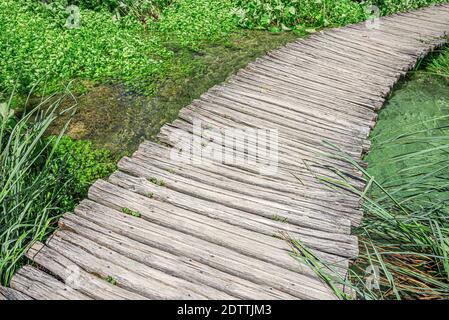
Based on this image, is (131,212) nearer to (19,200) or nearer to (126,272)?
(126,272)

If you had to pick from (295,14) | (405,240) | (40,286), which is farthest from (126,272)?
(295,14)

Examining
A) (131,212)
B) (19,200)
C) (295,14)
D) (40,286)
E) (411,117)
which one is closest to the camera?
(40,286)

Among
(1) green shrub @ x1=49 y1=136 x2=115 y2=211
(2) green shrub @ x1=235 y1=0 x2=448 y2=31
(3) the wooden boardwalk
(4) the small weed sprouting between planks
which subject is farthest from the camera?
(2) green shrub @ x1=235 y1=0 x2=448 y2=31

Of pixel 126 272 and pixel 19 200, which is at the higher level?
pixel 19 200

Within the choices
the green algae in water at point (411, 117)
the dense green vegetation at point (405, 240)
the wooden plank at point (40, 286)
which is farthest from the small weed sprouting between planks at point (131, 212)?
the green algae in water at point (411, 117)

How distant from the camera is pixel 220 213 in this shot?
402 centimetres

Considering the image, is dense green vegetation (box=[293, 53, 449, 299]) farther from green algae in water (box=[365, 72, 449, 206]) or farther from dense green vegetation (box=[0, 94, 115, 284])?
dense green vegetation (box=[0, 94, 115, 284])

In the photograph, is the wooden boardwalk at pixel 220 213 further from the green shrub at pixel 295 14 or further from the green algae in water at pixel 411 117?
the green shrub at pixel 295 14

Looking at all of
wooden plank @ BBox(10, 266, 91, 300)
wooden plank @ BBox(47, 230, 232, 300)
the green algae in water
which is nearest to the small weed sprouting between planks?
Result: wooden plank @ BBox(47, 230, 232, 300)

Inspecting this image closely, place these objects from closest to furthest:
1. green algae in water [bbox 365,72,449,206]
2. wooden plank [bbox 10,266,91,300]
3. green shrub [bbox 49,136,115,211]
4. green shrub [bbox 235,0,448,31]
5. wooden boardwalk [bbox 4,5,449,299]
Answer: wooden plank [bbox 10,266,91,300] < wooden boardwalk [bbox 4,5,449,299] < green shrub [bbox 49,136,115,211] < green algae in water [bbox 365,72,449,206] < green shrub [bbox 235,0,448,31]

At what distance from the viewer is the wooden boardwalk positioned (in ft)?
11.1

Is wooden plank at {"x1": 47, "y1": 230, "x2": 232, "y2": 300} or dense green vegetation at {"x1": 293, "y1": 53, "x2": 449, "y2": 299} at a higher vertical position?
dense green vegetation at {"x1": 293, "y1": 53, "x2": 449, "y2": 299}

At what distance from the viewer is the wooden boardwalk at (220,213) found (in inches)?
133
